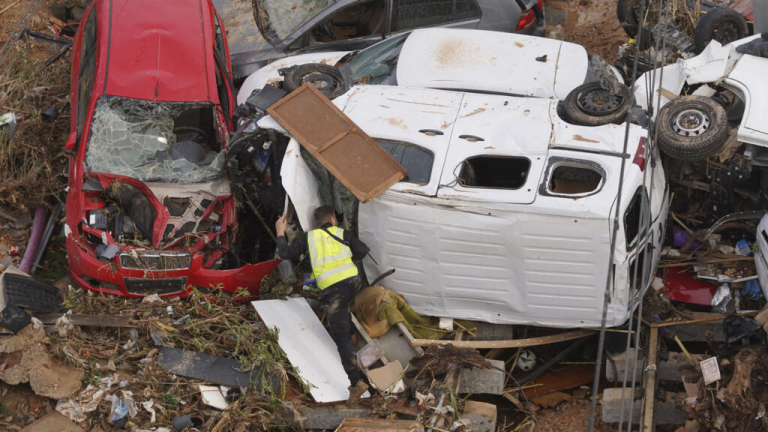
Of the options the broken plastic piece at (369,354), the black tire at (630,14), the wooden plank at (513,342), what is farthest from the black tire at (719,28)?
the broken plastic piece at (369,354)

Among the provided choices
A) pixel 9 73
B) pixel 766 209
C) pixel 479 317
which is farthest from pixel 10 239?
pixel 766 209

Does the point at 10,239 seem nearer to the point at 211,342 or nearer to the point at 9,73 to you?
the point at 9,73

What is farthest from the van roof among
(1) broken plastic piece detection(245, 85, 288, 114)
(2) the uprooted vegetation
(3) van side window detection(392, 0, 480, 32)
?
(3) van side window detection(392, 0, 480, 32)

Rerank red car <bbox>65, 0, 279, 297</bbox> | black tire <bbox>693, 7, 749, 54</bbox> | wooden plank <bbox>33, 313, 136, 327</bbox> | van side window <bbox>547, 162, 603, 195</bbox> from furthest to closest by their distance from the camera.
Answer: black tire <bbox>693, 7, 749, 54</bbox>, red car <bbox>65, 0, 279, 297</bbox>, wooden plank <bbox>33, 313, 136, 327</bbox>, van side window <bbox>547, 162, 603, 195</bbox>

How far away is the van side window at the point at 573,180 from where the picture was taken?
7.02 meters

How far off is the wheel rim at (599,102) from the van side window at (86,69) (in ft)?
15.2

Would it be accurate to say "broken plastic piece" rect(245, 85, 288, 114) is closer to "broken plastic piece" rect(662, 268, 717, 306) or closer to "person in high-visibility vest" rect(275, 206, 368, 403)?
"person in high-visibility vest" rect(275, 206, 368, 403)

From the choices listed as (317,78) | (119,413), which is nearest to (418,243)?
(317,78)

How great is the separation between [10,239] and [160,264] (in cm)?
232

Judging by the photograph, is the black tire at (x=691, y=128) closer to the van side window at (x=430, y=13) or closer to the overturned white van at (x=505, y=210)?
the overturned white van at (x=505, y=210)

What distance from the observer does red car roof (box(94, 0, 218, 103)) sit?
823 centimetres

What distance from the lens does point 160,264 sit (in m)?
7.32

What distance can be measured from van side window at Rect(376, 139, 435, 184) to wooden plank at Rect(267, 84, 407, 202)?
0.27 feet

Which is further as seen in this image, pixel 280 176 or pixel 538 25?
pixel 538 25
